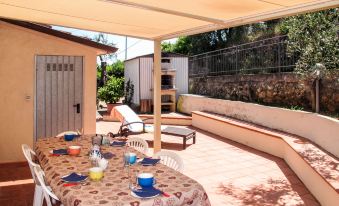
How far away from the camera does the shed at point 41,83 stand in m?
7.45

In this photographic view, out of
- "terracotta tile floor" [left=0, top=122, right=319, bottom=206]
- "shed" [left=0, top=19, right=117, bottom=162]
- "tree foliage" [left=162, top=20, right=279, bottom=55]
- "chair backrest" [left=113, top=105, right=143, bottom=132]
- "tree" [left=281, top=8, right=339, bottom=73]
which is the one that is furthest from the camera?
"tree foliage" [left=162, top=20, right=279, bottom=55]

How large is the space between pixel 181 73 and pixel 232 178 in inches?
447

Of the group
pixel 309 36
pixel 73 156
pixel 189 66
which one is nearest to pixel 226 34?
pixel 189 66

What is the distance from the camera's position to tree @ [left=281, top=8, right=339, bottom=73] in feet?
25.9

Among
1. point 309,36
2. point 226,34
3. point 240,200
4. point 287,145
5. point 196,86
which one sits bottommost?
point 240,200

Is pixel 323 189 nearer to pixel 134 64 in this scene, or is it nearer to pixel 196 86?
pixel 196 86

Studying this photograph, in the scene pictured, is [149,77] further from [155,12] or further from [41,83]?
[155,12]

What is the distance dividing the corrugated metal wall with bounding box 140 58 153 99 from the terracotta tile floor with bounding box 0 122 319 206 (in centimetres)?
753

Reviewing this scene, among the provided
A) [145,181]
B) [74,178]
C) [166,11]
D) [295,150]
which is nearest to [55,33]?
[166,11]

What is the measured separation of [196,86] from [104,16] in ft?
38.6

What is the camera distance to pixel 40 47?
774 centimetres

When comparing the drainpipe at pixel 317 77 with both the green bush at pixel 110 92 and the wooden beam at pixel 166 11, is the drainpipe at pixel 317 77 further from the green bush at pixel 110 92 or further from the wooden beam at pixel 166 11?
the green bush at pixel 110 92

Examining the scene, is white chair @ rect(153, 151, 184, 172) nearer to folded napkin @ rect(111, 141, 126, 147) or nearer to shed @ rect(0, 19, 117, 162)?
folded napkin @ rect(111, 141, 126, 147)

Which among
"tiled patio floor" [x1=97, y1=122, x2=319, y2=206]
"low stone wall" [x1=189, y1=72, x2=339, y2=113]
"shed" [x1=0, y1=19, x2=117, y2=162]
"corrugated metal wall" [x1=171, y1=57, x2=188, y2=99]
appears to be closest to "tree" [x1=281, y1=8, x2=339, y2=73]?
"low stone wall" [x1=189, y1=72, x2=339, y2=113]
